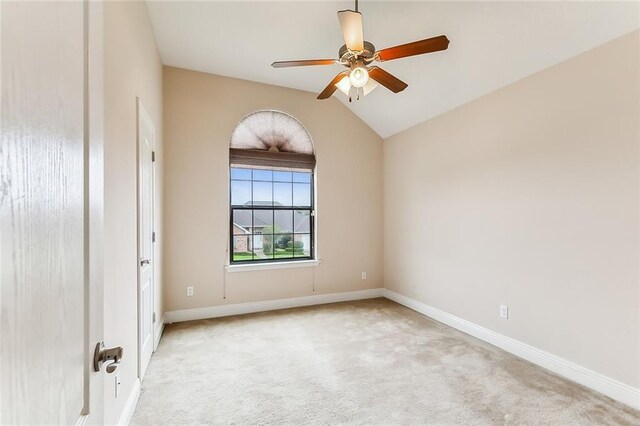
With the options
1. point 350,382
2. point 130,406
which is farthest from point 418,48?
point 130,406

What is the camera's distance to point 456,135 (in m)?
3.46

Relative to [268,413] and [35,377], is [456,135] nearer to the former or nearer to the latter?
[268,413]

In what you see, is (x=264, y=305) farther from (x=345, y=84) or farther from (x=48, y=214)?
(x=48, y=214)

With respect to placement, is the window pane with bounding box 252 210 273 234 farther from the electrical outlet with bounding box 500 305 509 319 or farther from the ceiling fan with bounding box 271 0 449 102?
the electrical outlet with bounding box 500 305 509 319

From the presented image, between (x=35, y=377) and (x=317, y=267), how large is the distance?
3943mm

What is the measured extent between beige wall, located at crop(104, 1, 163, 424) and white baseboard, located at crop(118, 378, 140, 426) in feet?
0.15

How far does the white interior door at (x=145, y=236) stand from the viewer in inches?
87.7

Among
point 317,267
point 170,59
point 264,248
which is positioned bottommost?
point 317,267

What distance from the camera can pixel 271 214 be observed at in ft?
13.8

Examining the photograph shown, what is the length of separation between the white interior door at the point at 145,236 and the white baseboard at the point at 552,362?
3.17 m

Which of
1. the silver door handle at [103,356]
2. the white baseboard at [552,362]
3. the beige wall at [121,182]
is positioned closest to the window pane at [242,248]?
the beige wall at [121,182]

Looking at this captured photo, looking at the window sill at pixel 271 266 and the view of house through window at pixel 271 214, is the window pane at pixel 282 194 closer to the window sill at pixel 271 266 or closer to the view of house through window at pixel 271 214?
the view of house through window at pixel 271 214

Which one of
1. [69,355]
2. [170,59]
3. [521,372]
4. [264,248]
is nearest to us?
[69,355]

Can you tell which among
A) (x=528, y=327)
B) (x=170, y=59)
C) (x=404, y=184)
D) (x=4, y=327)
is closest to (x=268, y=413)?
(x=4, y=327)
